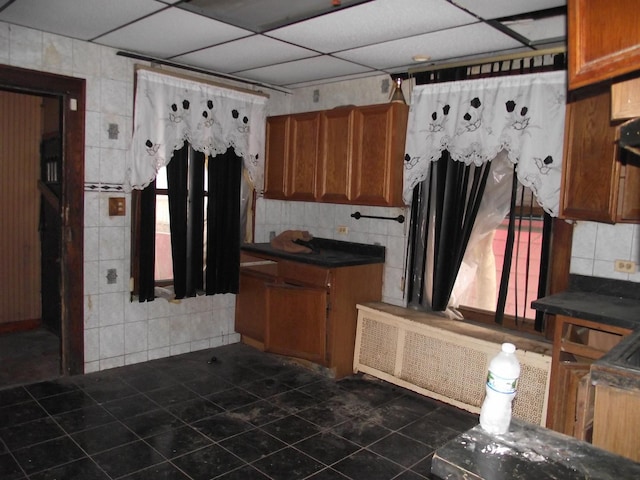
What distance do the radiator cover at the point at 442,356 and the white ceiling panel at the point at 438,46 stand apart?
182 centimetres

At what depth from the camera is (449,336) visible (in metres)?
3.28

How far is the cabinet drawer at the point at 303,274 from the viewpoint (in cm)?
374

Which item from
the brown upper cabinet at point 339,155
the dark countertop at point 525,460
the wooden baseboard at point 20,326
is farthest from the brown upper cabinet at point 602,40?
the wooden baseboard at point 20,326

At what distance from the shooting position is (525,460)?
45.1 inches

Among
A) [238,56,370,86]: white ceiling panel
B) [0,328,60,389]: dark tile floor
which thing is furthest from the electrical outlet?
[0,328,60,389]: dark tile floor

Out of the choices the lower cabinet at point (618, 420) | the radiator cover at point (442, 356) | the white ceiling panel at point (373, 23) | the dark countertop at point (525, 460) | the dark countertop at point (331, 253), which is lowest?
the radiator cover at point (442, 356)

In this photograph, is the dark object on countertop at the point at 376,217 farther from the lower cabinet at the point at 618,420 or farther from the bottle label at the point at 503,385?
the bottle label at the point at 503,385

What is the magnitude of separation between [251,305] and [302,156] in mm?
1376

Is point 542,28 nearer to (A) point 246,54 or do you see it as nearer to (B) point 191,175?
(A) point 246,54

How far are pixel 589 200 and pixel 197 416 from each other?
102 inches

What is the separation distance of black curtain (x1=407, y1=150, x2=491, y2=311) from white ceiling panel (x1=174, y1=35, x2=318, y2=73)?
4.14 feet

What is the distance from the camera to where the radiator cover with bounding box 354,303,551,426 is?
9.51ft

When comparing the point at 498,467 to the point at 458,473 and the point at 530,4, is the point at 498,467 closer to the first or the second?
the point at 458,473

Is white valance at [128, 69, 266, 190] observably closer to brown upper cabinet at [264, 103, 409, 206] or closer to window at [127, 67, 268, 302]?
window at [127, 67, 268, 302]
